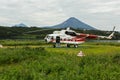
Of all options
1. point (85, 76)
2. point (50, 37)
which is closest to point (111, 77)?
point (85, 76)

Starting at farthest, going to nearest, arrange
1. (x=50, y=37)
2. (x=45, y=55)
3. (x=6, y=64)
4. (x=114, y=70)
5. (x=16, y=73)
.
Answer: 1. (x=50, y=37)
2. (x=45, y=55)
3. (x=6, y=64)
4. (x=114, y=70)
5. (x=16, y=73)

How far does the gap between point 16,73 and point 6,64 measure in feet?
33.2

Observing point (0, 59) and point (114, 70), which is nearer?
point (114, 70)

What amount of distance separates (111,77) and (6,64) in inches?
525

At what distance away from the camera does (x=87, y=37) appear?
6022cm

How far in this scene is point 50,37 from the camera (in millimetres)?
56781

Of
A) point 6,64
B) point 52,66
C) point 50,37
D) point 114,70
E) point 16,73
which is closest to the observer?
point 16,73

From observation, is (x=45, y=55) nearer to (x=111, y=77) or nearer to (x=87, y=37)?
(x=111, y=77)

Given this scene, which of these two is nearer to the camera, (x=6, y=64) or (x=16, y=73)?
(x=16, y=73)

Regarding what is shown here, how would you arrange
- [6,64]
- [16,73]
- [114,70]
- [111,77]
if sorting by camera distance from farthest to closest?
[6,64] → [114,70] → [16,73] → [111,77]

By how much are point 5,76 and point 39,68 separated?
14.7ft

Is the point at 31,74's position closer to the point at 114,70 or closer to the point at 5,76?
A: the point at 5,76

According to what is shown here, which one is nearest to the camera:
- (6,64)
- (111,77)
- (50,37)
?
(111,77)

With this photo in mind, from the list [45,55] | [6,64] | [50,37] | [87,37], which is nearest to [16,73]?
[6,64]
